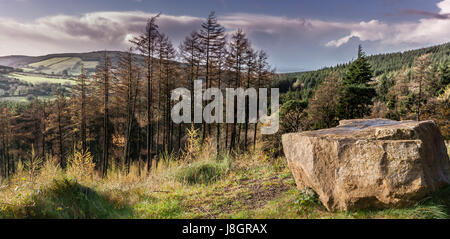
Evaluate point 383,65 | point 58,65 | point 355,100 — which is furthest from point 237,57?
point 58,65

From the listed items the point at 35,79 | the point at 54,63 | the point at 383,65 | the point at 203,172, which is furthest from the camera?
the point at 54,63

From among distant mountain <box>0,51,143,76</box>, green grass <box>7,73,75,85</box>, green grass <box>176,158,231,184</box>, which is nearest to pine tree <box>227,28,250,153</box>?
green grass <box>176,158,231,184</box>

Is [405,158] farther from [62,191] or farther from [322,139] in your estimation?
[62,191]

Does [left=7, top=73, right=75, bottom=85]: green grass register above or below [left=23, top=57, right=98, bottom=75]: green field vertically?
below

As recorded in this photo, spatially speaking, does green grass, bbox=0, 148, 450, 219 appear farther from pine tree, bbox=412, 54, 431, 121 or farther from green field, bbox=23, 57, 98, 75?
green field, bbox=23, 57, 98, 75

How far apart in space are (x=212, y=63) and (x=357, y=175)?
65.8ft

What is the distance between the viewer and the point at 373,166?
3623 millimetres

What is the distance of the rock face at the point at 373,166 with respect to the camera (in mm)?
3493

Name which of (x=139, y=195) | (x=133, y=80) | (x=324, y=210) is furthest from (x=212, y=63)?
(x=324, y=210)

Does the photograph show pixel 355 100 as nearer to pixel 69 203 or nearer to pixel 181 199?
pixel 181 199

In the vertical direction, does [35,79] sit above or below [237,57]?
above

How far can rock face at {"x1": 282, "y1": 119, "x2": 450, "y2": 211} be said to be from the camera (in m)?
3.49

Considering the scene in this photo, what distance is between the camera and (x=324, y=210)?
3.95 metres

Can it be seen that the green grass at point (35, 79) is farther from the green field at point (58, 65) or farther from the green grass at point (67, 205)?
the green grass at point (67, 205)
